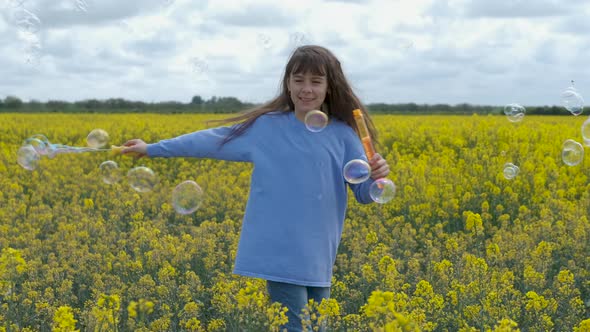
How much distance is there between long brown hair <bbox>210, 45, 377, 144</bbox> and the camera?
3.42 m

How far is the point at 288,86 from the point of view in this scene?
3.61 meters

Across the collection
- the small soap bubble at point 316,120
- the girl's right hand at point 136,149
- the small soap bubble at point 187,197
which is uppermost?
the small soap bubble at point 316,120

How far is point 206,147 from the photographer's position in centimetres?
358

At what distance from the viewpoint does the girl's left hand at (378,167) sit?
10.5 ft

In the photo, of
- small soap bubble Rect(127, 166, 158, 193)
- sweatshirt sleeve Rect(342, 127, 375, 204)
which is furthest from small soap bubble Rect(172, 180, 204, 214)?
sweatshirt sleeve Rect(342, 127, 375, 204)

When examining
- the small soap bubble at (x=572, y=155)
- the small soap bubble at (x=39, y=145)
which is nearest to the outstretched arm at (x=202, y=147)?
the small soap bubble at (x=39, y=145)

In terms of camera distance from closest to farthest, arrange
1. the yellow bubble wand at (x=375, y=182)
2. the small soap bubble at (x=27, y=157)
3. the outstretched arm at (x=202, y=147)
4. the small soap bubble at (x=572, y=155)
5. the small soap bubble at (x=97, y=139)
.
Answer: the yellow bubble wand at (x=375, y=182) → the outstretched arm at (x=202, y=147) → the small soap bubble at (x=97, y=139) → the small soap bubble at (x=27, y=157) → the small soap bubble at (x=572, y=155)

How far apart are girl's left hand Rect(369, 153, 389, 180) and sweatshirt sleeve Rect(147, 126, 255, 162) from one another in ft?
2.20

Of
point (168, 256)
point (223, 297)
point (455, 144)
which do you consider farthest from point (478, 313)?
point (455, 144)

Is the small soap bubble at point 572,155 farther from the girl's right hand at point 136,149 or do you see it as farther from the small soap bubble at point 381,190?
the girl's right hand at point 136,149

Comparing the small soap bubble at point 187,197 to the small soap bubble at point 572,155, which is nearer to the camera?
the small soap bubble at point 187,197

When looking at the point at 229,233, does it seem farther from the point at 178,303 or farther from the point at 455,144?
the point at 455,144

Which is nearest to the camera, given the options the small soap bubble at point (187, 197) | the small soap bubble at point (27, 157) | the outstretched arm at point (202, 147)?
the outstretched arm at point (202, 147)

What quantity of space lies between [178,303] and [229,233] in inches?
60.5
